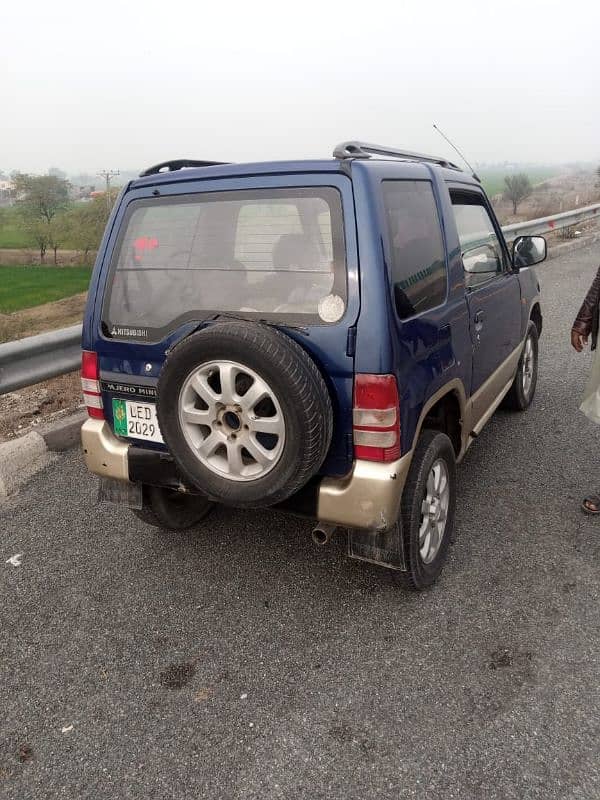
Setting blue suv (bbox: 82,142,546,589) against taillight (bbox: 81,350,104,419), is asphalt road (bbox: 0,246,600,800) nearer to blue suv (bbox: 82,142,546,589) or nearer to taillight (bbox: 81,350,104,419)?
blue suv (bbox: 82,142,546,589)

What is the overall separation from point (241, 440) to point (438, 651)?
1166 mm

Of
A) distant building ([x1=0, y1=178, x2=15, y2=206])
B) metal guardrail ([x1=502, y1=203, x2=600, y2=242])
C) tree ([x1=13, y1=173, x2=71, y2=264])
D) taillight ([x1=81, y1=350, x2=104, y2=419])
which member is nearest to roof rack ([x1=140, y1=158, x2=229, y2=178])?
taillight ([x1=81, y1=350, x2=104, y2=419])

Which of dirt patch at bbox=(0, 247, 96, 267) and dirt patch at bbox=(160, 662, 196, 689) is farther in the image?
dirt patch at bbox=(0, 247, 96, 267)

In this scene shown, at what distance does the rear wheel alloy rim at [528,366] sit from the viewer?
15.7 feet

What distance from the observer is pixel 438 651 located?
2.44 m

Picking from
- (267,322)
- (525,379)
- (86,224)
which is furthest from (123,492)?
(86,224)

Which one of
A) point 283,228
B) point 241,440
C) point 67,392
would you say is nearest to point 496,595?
point 241,440

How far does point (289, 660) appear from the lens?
243 cm

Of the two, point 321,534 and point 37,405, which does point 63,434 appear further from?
point 321,534

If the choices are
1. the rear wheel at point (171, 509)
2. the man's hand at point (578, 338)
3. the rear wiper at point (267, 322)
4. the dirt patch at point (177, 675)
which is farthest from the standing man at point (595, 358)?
the dirt patch at point (177, 675)

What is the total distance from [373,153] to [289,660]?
7.70 feet

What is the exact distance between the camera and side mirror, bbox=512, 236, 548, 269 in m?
4.23

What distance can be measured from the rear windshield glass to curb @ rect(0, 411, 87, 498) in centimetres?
162

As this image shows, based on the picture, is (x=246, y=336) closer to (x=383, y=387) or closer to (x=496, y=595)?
(x=383, y=387)
